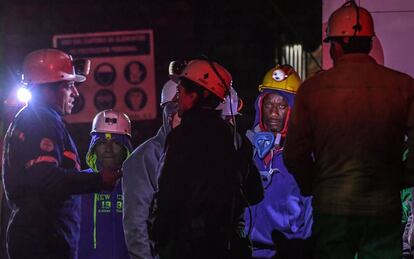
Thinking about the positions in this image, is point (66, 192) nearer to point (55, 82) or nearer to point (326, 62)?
point (55, 82)

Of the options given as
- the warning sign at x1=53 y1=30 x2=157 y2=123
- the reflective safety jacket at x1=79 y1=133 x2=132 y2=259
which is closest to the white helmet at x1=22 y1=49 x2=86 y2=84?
the reflective safety jacket at x1=79 y1=133 x2=132 y2=259

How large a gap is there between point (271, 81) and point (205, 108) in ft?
7.65

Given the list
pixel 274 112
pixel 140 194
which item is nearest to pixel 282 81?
pixel 274 112

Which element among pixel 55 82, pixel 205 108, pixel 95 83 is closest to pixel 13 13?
pixel 95 83

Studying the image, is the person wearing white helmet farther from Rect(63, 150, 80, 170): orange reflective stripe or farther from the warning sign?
the warning sign

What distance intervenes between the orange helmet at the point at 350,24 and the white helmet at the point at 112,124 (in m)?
3.30

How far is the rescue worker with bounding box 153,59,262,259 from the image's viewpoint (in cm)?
485

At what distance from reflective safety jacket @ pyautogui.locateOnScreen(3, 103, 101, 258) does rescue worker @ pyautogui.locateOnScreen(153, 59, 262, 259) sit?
0.73 m

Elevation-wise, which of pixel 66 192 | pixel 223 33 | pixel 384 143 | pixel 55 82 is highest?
pixel 223 33

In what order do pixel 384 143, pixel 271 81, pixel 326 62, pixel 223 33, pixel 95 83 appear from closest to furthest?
pixel 384 143
pixel 271 81
pixel 326 62
pixel 95 83
pixel 223 33

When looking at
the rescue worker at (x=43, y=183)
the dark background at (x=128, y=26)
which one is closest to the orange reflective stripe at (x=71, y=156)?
the rescue worker at (x=43, y=183)

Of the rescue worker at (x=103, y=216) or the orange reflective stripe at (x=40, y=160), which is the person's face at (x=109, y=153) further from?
the orange reflective stripe at (x=40, y=160)

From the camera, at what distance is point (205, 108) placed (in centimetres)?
505

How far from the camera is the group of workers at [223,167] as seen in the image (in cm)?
473
